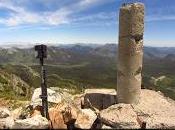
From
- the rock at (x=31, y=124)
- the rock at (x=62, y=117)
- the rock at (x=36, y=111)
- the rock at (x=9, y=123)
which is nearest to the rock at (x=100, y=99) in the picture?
the rock at (x=36, y=111)

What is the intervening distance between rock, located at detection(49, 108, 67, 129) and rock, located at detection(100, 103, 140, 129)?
264 centimetres

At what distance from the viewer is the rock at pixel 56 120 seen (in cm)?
1908

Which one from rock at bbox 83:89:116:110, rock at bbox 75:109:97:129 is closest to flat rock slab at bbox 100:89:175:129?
rock at bbox 75:109:97:129

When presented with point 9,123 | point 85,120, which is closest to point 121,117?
point 85,120

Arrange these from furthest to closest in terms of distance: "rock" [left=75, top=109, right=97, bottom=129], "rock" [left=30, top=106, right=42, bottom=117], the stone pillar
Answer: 1. the stone pillar
2. "rock" [left=30, top=106, right=42, bottom=117]
3. "rock" [left=75, top=109, right=97, bottom=129]

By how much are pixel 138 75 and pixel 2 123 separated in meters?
10.1

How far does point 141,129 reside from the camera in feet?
63.3

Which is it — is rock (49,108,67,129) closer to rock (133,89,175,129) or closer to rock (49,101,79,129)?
rock (49,101,79,129)

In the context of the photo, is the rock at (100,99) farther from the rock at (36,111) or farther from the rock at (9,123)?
the rock at (9,123)

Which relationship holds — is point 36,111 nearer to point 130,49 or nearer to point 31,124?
point 31,124

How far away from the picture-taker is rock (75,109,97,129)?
19.0 metres

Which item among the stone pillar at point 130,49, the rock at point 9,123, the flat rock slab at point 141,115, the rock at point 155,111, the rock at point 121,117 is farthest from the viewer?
the stone pillar at point 130,49

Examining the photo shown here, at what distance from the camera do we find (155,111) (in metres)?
22.2

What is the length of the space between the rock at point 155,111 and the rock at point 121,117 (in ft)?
3.02
